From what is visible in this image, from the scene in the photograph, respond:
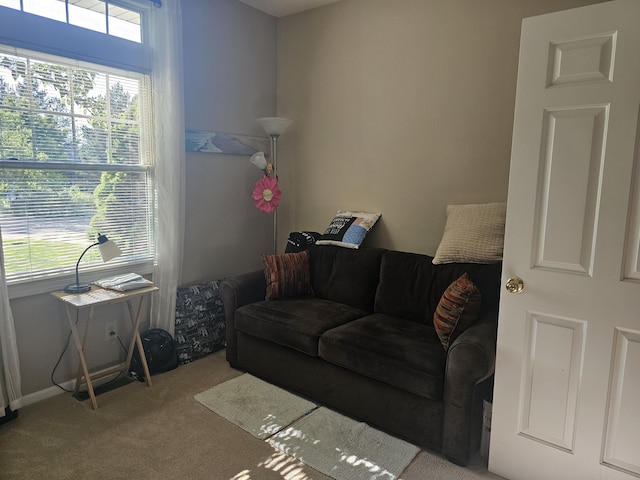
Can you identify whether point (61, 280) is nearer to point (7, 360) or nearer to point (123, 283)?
point (123, 283)

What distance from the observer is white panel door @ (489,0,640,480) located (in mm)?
1668

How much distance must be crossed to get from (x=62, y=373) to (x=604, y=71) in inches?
130

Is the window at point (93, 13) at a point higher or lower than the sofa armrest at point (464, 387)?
higher

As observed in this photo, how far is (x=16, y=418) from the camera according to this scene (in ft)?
8.15

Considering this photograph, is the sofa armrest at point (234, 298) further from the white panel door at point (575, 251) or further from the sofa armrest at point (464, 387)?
the white panel door at point (575, 251)

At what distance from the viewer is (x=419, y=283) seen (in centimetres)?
286

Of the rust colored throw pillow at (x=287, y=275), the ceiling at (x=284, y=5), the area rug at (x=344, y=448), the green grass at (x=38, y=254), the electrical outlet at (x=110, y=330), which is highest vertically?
the ceiling at (x=284, y=5)

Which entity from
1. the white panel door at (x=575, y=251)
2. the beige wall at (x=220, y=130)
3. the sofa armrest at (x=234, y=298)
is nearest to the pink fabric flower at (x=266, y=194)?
the beige wall at (x=220, y=130)

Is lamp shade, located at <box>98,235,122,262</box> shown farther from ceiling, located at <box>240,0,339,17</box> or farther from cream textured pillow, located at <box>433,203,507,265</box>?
→ ceiling, located at <box>240,0,339,17</box>

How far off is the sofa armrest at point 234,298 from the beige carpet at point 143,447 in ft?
1.44

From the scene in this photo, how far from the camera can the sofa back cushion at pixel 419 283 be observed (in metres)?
2.55

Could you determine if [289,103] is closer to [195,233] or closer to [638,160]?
[195,233]

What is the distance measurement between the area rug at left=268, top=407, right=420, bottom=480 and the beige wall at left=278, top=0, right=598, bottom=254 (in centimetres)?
140

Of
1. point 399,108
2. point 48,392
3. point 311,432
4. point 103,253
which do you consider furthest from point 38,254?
point 399,108
